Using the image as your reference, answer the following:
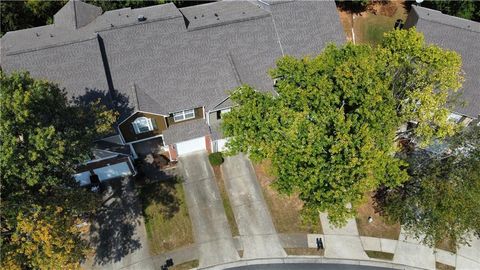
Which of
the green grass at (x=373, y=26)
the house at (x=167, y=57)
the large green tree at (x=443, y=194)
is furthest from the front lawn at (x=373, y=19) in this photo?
the large green tree at (x=443, y=194)

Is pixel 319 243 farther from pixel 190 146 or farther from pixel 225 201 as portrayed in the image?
pixel 190 146

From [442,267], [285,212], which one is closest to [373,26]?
[285,212]

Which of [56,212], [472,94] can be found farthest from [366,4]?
[56,212]

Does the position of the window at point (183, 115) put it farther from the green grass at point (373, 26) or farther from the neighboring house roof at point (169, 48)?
the green grass at point (373, 26)

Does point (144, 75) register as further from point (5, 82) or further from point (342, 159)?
point (342, 159)

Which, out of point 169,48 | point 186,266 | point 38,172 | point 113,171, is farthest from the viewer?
point 113,171

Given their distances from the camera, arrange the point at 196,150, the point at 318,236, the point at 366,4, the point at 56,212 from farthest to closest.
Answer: the point at 366,4 < the point at 196,150 < the point at 318,236 < the point at 56,212
